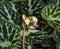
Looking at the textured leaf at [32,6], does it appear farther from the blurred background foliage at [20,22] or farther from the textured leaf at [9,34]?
the textured leaf at [9,34]

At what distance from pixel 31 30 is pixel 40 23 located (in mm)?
87

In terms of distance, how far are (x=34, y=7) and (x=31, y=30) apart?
135 millimetres

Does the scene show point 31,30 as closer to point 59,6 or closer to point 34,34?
point 34,34

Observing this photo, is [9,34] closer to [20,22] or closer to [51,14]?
[20,22]

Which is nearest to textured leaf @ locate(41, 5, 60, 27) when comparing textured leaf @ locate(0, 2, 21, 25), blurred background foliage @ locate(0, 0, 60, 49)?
blurred background foliage @ locate(0, 0, 60, 49)

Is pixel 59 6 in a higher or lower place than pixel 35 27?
higher

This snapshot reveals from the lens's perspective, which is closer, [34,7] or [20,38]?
[20,38]

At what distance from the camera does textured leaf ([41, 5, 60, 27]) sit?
0.95 metres

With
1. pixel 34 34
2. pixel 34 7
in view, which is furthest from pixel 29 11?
pixel 34 34

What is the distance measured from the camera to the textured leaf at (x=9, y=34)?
0.90 m

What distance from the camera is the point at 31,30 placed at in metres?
0.96

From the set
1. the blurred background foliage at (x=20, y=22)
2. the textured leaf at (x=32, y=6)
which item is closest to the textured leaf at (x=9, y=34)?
the blurred background foliage at (x=20, y=22)

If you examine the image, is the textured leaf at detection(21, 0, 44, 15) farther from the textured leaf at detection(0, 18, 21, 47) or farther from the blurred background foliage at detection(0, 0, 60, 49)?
the textured leaf at detection(0, 18, 21, 47)

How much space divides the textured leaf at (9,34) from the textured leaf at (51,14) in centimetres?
15
